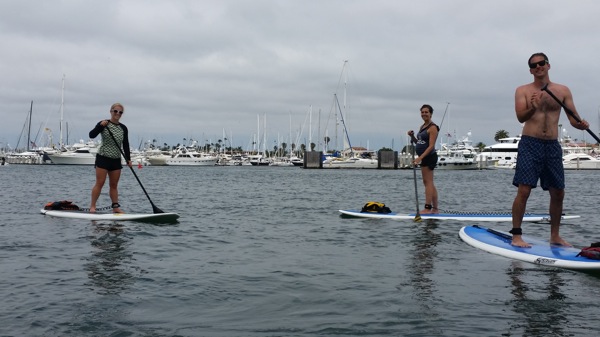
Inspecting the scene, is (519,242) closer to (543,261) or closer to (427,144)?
(543,261)

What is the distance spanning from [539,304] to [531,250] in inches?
100

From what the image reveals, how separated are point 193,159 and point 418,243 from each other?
421 ft

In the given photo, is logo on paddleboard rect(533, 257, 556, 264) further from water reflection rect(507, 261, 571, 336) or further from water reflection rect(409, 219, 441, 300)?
water reflection rect(409, 219, 441, 300)

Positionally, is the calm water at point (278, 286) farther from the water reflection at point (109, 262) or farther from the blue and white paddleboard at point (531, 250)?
the blue and white paddleboard at point (531, 250)

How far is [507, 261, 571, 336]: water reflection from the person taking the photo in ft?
14.8

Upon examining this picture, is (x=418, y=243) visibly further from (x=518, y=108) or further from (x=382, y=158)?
(x=382, y=158)

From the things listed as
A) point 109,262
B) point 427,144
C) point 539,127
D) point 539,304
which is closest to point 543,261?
point 539,127

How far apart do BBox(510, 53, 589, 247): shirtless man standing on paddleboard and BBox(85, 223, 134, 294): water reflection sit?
5.15m

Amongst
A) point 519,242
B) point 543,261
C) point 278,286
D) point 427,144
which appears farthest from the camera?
point 427,144

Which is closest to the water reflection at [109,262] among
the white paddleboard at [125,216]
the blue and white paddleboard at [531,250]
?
the white paddleboard at [125,216]

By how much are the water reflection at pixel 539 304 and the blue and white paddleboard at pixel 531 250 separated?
213mm

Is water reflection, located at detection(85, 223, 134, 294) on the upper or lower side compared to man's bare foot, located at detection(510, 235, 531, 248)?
lower

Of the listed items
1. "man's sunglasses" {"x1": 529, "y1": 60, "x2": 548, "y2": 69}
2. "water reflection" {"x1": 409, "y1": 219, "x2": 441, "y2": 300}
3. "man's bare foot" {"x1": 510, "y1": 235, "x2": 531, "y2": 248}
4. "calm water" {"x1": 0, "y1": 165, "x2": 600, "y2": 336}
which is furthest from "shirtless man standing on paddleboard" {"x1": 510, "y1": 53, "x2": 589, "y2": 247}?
"water reflection" {"x1": 409, "y1": 219, "x2": 441, "y2": 300}

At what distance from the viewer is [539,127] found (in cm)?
745
